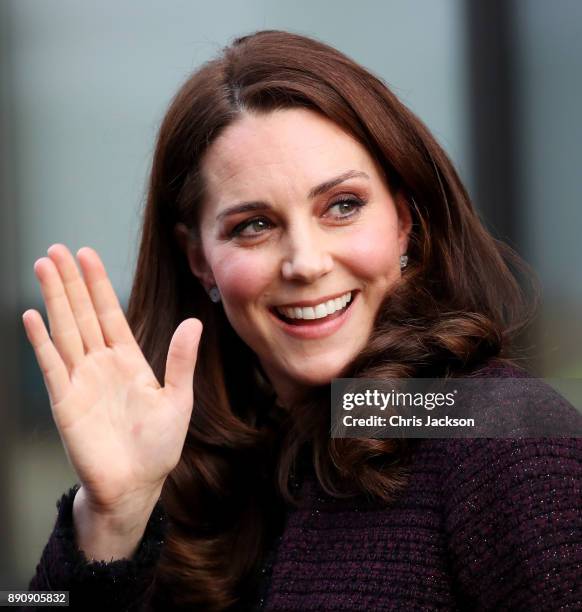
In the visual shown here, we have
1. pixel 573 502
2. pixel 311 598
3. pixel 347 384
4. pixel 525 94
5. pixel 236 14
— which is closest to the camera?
pixel 573 502

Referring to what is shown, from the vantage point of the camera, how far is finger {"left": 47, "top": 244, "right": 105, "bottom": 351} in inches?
A: 38.5

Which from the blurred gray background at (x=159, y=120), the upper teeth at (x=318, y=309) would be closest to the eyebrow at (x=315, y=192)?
the upper teeth at (x=318, y=309)

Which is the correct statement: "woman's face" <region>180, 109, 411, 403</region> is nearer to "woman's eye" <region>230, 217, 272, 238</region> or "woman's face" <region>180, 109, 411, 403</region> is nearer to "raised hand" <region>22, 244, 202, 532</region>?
"woman's eye" <region>230, 217, 272, 238</region>

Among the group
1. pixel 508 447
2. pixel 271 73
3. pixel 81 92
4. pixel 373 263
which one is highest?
pixel 81 92

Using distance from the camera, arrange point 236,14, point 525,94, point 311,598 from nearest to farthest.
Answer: point 311,598, point 525,94, point 236,14

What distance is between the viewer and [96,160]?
2143 mm

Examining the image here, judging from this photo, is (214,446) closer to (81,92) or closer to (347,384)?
(347,384)

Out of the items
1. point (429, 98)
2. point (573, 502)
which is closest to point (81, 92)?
point (429, 98)

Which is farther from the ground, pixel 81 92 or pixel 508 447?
pixel 81 92

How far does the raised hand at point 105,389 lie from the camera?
99 cm

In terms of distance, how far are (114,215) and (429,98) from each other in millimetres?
743

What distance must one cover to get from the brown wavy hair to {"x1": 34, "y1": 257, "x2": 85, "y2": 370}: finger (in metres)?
0.32

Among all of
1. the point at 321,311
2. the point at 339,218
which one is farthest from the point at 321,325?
the point at 339,218

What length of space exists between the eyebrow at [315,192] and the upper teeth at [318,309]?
13cm
